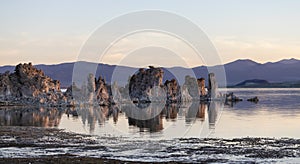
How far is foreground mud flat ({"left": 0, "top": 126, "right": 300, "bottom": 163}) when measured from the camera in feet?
123

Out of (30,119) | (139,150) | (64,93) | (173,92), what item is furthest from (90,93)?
(139,150)

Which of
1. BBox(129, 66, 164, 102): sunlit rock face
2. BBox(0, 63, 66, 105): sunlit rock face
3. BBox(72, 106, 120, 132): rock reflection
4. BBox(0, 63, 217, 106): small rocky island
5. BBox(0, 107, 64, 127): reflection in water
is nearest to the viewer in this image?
BBox(0, 107, 64, 127): reflection in water

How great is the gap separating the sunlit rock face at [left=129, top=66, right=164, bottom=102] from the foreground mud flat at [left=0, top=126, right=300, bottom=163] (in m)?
115

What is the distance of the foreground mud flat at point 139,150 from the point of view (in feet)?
123

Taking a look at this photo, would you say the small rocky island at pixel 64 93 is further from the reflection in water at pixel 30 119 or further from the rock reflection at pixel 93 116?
the reflection in water at pixel 30 119

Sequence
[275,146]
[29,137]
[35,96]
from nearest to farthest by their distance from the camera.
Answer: [275,146] < [29,137] < [35,96]

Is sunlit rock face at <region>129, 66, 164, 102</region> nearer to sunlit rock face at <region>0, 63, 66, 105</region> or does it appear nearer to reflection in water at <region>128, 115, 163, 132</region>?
sunlit rock face at <region>0, 63, 66, 105</region>

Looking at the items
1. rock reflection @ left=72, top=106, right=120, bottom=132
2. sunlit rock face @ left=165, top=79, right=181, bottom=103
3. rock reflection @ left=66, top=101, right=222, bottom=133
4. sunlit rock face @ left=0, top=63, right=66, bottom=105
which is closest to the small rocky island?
sunlit rock face @ left=0, top=63, right=66, bottom=105

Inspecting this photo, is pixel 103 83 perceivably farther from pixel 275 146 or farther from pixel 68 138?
pixel 275 146

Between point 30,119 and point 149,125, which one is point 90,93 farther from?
point 149,125

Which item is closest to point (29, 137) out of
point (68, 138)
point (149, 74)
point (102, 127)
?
point (68, 138)

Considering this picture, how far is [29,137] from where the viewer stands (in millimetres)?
54594

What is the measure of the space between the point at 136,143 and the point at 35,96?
96165 mm

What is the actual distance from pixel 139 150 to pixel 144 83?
13219 cm
